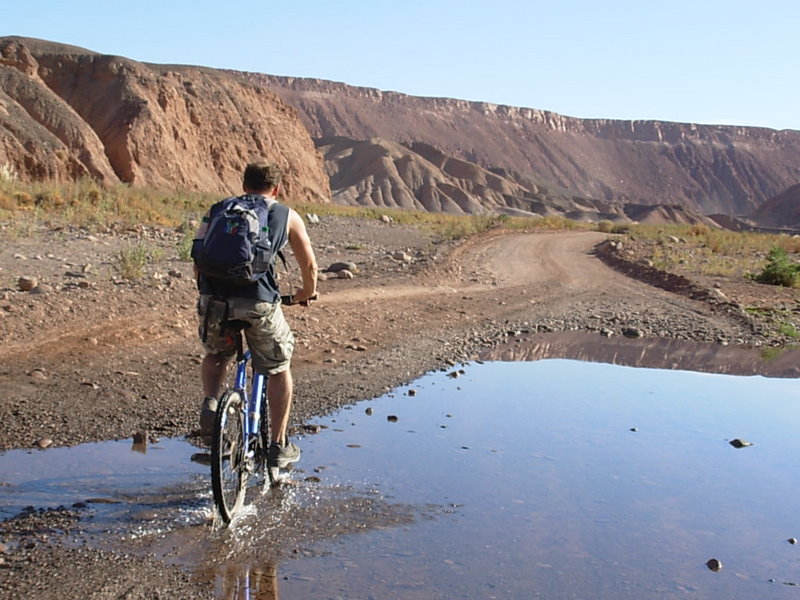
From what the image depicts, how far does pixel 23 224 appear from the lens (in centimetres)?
1603

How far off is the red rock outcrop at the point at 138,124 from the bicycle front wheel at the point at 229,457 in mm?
28502

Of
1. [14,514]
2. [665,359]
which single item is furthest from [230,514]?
[665,359]

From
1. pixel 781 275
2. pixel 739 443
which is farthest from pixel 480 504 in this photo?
pixel 781 275

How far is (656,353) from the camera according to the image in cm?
1091

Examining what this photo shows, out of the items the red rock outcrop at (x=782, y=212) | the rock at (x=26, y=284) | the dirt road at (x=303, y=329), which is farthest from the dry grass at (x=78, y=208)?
the red rock outcrop at (x=782, y=212)

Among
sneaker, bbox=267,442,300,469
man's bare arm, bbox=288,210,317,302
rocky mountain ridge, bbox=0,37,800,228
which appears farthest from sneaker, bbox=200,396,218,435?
rocky mountain ridge, bbox=0,37,800,228

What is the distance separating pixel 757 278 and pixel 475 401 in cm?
1466

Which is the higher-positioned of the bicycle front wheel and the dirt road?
the bicycle front wheel

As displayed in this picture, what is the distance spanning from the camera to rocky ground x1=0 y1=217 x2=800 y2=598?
434 cm

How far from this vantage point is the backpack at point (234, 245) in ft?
13.8

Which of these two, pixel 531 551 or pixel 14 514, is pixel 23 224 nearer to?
pixel 14 514

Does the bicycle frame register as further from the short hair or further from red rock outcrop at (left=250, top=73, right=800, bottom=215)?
red rock outcrop at (left=250, top=73, right=800, bottom=215)

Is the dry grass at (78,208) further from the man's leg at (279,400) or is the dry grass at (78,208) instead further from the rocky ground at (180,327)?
the man's leg at (279,400)

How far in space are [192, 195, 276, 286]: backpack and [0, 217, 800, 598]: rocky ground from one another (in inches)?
52.6
